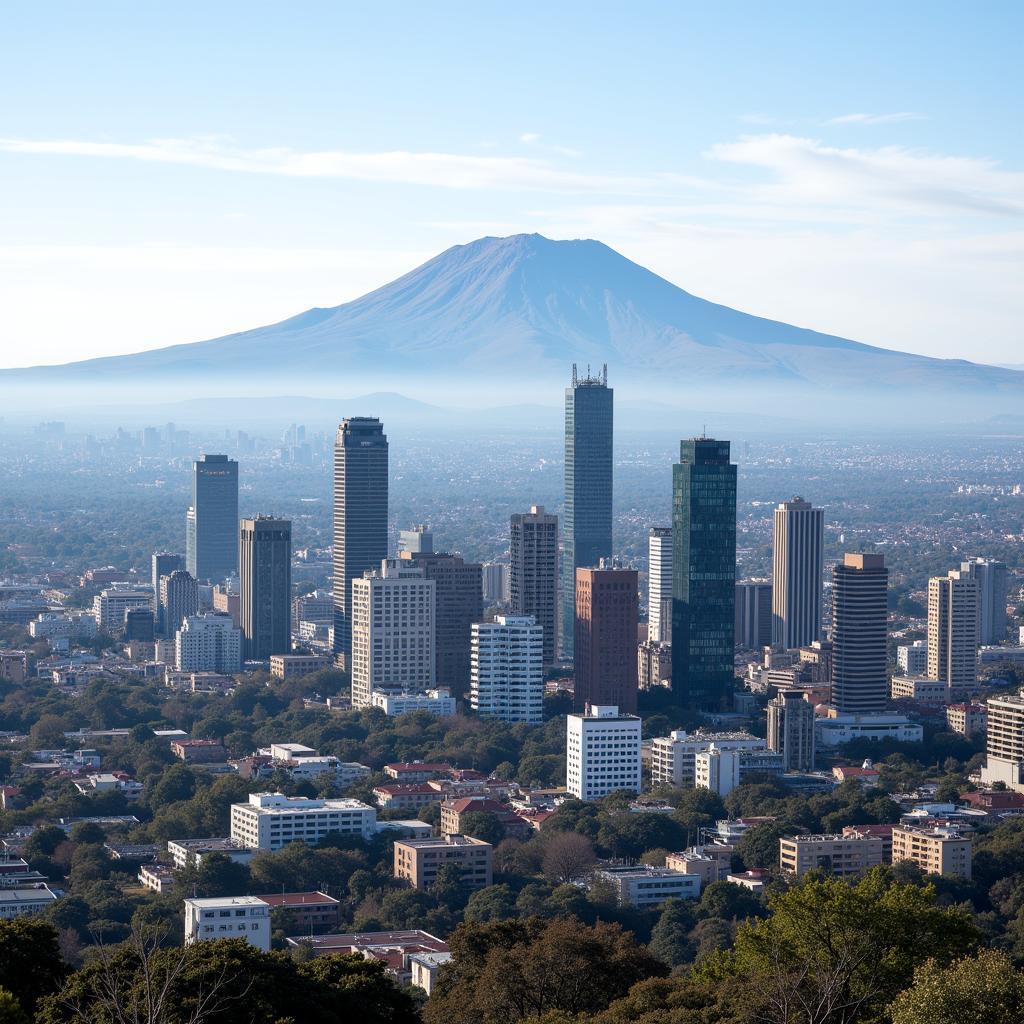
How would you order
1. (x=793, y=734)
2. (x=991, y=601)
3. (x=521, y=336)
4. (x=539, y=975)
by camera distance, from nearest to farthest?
(x=539, y=975) < (x=793, y=734) < (x=991, y=601) < (x=521, y=336)

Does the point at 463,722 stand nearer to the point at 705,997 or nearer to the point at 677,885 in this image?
the point at 677,885

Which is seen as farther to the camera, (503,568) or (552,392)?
(552,392)

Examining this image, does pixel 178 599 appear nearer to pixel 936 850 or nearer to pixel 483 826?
pixel 483 826

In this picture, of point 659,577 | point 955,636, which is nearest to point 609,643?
point 955,636

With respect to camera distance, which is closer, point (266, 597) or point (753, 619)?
point (266, 597)

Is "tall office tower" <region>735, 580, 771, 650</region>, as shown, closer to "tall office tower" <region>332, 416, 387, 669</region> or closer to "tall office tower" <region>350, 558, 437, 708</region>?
"tall office tower" <region>332, 416, 387, 669</region>

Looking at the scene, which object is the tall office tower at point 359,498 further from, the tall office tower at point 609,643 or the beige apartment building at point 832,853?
the beige apartment building at point 832,853

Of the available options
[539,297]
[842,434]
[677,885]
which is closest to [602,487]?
[677,885]
